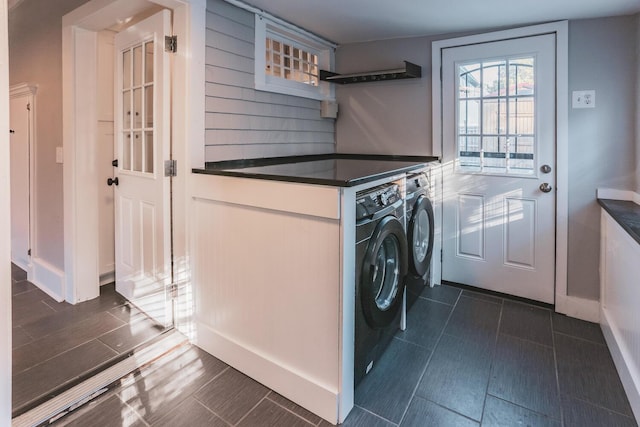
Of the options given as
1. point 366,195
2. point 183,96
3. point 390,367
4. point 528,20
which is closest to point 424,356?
point 390,367

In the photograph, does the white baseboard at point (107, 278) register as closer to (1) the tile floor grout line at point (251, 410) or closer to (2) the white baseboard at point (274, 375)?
(2) the white baseboard at point (274, 375)

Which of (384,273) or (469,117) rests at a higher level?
(469,117)

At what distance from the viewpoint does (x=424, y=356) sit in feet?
7.21

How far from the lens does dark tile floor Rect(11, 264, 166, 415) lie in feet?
6.31

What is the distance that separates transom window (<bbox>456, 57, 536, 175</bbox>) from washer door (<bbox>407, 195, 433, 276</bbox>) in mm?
612

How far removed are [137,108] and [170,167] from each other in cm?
60

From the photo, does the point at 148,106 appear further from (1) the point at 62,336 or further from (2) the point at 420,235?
(2) the point at 420,235

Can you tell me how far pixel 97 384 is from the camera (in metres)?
1.89

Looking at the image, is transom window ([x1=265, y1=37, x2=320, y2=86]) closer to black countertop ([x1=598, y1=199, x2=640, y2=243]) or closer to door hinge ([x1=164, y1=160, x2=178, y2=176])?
door hinge ([x1=164, y1=160, x2=178, y2=176])

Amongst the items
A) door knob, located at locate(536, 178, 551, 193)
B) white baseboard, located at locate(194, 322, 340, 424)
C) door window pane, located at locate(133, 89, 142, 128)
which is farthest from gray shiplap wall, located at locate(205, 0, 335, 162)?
door knob, located at locate(536, 178, 551, 193)

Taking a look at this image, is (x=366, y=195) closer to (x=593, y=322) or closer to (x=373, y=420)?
(x=373, y=420)

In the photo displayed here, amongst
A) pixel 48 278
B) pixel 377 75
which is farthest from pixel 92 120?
pixel 377 75

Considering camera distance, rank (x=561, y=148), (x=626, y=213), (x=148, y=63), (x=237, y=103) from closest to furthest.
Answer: (x=626, y=213)
(x=148, y=63)
(x=237, y=103)
(x=561, y=148)

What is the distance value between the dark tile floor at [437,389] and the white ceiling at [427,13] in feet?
6.62
